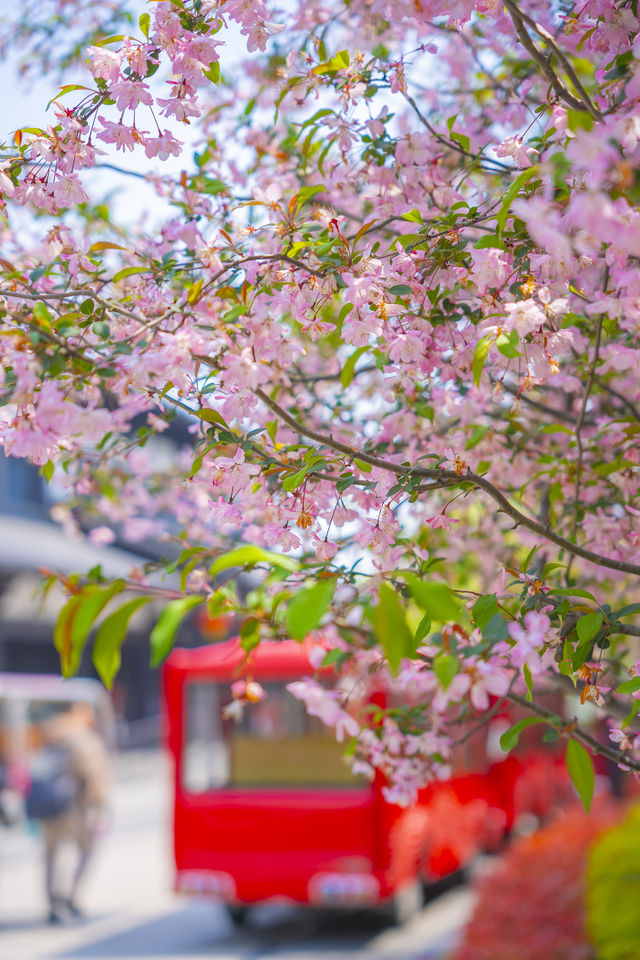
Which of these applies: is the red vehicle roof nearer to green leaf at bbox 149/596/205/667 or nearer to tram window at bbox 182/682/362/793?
tram window at bbox 182/682/362/793

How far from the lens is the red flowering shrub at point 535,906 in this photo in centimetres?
481

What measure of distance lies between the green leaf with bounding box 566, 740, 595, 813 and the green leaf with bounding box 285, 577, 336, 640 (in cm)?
64

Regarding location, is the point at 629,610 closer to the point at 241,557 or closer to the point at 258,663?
the point at 241,557

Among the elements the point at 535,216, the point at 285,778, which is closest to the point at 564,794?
the point at 285,778

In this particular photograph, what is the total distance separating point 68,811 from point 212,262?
25.3 feet

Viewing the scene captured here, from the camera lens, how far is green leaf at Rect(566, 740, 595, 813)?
5.48 ft

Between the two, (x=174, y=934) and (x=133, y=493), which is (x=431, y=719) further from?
(x=174, y=934)

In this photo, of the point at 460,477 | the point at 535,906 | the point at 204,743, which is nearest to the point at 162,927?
the point at 204,743

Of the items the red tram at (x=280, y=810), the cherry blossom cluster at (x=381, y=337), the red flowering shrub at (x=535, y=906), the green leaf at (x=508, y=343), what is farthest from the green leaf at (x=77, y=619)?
the red tram at (x=280, y=810)

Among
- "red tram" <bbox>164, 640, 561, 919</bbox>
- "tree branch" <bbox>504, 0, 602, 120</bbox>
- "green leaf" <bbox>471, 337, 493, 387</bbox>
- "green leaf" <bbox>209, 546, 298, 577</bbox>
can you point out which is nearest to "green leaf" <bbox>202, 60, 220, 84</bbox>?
"tree branch" <bbox>504, 0, 602, 120</bbox>

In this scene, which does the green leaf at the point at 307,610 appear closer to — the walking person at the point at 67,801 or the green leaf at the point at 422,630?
the green leaf at the point at 422,630

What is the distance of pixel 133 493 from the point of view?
4902 mm

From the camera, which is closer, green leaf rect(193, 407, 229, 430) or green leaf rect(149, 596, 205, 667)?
green leaf rect(149, 596, 205, 667)

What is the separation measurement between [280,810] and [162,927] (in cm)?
179
